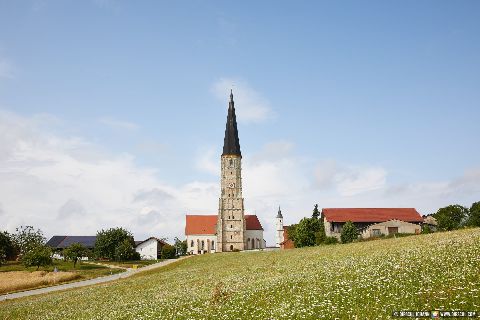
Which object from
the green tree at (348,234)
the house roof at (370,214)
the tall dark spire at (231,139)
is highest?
the tall dark spire at (231,139)

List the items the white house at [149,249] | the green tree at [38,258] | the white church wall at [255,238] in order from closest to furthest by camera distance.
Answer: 1. the green tree at [38,258]
2. the white house at [149,249]
3. the white church wall at [255,238]

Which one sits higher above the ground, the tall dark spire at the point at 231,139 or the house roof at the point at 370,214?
the tall dark spire at the point at 231,139

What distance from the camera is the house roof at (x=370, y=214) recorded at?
9275 centimetres

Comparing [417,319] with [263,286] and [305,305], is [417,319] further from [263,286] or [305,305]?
[263,286]

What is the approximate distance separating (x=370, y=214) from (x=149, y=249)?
72.6 m

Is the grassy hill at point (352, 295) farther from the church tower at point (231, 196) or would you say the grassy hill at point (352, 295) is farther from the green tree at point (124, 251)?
the church tower at point (231, 196)

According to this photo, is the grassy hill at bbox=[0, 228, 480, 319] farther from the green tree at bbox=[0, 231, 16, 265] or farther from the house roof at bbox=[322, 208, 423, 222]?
the green tree at bbox=[0, 231, 16, 265]

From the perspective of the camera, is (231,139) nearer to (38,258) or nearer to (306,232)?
(306,232)

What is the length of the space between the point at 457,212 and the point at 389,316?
123911 millimetres

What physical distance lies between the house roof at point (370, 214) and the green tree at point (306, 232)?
8.11 meters

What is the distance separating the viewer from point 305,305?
14.9 m

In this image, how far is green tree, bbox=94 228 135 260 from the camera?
112375 mm

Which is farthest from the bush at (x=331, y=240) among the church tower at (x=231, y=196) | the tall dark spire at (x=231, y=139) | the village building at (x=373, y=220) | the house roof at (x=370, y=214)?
the tall dark spire at (x=231, y=139)

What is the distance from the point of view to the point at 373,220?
302 feet
